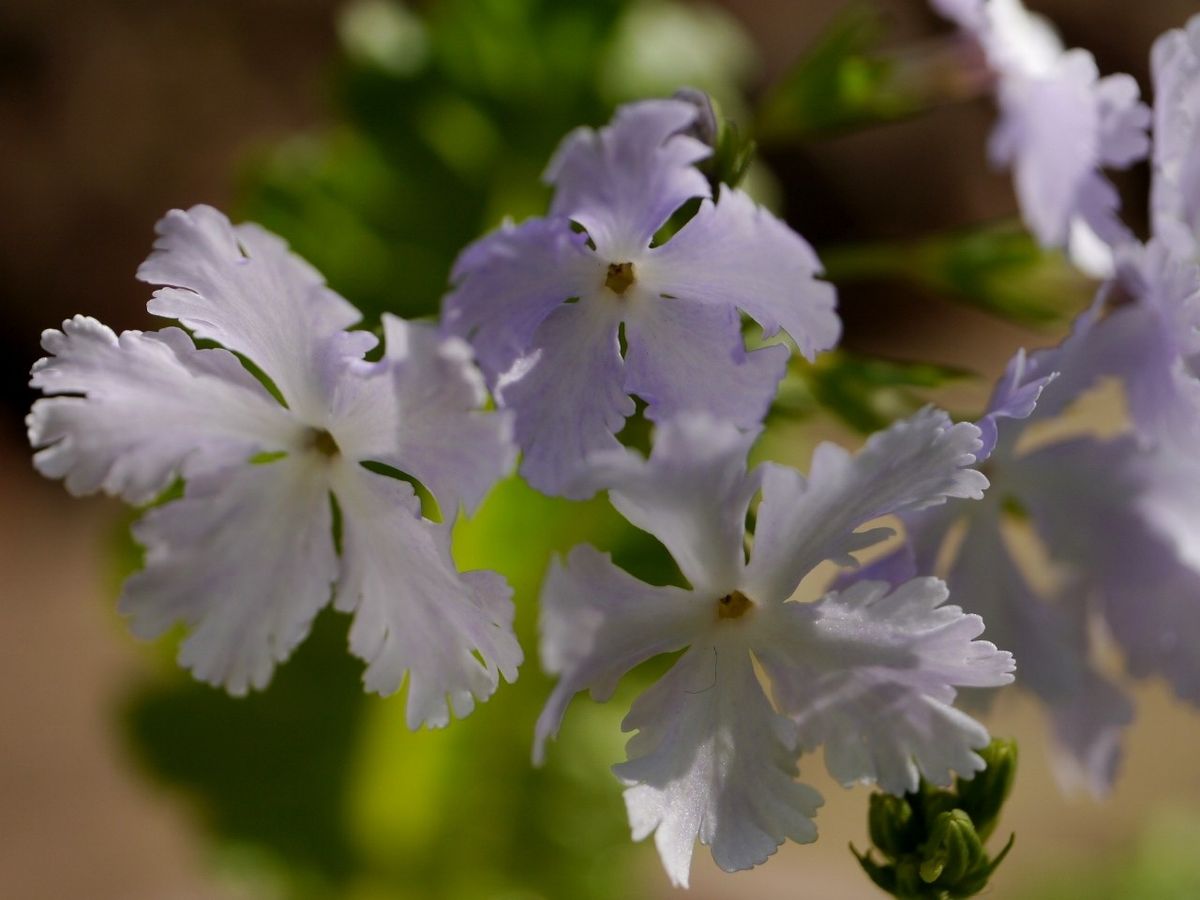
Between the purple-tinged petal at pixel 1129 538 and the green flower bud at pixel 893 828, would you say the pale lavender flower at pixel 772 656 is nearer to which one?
the green flower bud at pixel 893 828

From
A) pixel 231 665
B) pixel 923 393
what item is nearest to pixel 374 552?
pixel 231 665

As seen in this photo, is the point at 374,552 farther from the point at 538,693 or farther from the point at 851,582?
the point at 538,693

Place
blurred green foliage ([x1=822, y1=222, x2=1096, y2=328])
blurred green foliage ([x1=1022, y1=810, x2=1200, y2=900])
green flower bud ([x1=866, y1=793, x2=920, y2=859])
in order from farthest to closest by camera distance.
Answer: blurred green foliage ([x1=1022, y1=810, x2=1200, y2=900]), blurred green foliage ([x1=822, y1=222, x2=1096, y2=328]), green flower bud ([x1=866, y1=793, x2=920, y2=859])

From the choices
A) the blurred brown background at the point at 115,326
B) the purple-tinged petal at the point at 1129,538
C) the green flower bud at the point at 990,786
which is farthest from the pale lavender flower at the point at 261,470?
the blurred brown background at the point at 115,326

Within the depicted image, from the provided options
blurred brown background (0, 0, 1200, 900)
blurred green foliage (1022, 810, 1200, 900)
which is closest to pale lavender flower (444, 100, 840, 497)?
blurred brown background (0, 0, 1200, 900)

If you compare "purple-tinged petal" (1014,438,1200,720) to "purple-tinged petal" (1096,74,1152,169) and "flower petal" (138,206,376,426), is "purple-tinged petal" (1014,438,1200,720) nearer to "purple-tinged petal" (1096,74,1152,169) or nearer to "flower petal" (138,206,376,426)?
"purple-tinged petal" (1096,74,1152,169)

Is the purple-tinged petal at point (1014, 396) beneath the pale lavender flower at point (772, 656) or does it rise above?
above
